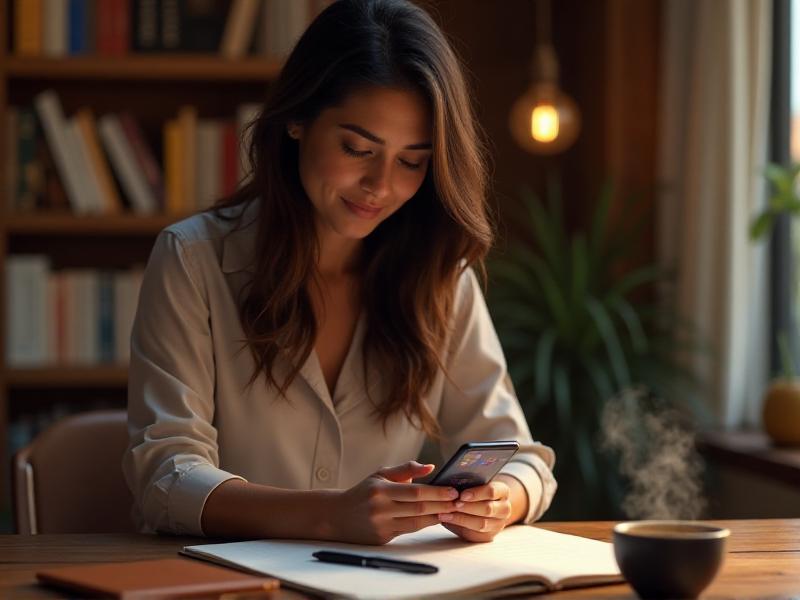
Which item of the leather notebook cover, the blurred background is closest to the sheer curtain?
the blurred background

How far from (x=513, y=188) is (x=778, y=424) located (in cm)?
175

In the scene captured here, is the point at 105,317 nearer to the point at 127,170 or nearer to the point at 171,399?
the point at 127,170

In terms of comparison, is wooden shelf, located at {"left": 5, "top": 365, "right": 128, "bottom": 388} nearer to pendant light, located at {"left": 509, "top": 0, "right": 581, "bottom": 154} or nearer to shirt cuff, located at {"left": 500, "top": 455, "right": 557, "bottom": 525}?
pendant light, located at {"left": 509, "top": 0, "right": 581, "bottom": 154}

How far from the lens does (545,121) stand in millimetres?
3916

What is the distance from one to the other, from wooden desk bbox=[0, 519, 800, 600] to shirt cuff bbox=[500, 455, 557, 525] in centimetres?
3

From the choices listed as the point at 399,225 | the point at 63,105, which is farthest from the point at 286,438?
the point at 63,105

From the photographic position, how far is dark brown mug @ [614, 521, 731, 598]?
3.75ft

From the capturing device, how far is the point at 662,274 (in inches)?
151

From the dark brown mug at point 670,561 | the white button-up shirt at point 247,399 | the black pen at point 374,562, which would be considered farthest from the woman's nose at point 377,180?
the dark brown mug at point 670,561

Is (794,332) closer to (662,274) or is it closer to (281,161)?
(662,274)

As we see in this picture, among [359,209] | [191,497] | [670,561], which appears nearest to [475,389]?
[359,209]

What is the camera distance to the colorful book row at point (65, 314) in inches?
134

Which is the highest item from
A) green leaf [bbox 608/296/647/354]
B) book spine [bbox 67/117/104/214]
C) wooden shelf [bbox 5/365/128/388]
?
book spine [bbox 67/117/104/214]

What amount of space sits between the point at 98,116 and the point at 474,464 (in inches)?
100.0
